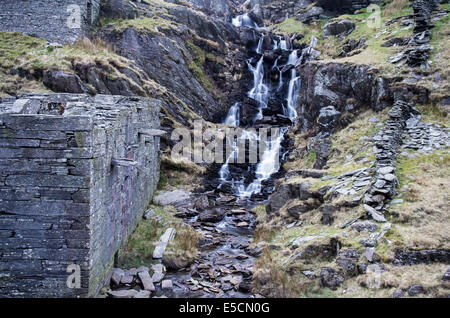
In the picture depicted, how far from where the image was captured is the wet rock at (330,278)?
8.29 m

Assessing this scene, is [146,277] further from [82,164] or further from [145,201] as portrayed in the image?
[145,201]

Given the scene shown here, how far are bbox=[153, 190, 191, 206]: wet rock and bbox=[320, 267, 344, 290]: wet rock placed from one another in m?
10.0

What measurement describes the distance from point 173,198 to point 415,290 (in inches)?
505

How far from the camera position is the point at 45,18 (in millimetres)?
25375

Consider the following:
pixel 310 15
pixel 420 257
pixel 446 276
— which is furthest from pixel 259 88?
pixel 446 276

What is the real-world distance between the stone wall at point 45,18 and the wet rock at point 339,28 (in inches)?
869

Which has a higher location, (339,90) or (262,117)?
(339,90)

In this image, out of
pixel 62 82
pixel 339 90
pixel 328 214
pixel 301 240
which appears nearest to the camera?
pixel 301 240

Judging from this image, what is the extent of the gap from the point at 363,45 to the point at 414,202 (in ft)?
56.8

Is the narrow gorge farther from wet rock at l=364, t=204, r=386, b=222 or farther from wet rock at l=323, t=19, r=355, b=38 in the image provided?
wet rock at l=323, t=19, r=355, b=38

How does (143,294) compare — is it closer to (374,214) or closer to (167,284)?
(167,284)

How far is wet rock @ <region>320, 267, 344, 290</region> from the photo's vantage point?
8.29 m

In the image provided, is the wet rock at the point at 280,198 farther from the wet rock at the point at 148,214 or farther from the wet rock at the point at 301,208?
the wet rock at the point at 148,214

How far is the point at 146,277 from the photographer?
31.9 feet
